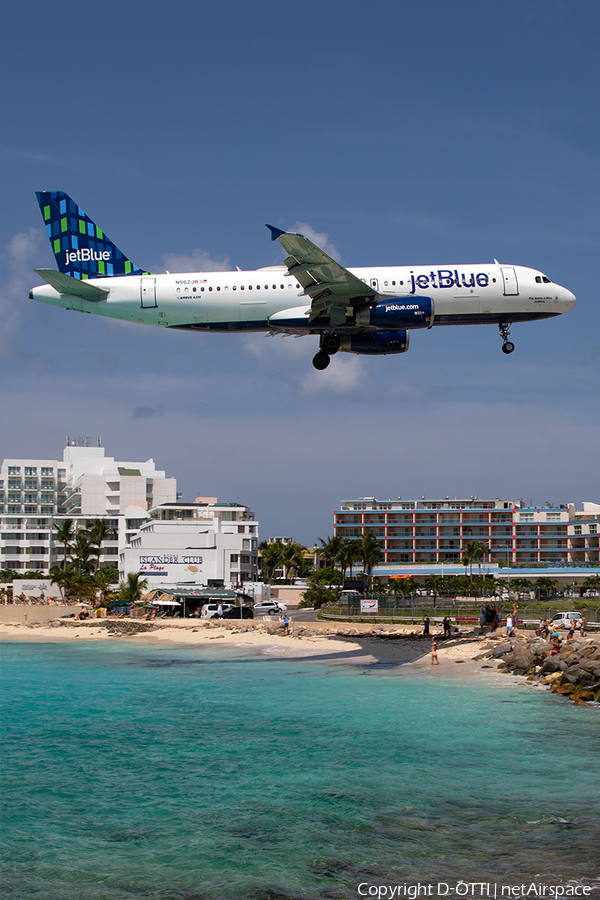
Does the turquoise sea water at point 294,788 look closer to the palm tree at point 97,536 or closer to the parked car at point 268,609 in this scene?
the parked car at point 268,609

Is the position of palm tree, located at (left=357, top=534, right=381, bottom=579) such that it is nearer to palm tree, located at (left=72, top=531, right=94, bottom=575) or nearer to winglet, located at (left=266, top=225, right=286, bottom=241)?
palm tree, located at (left=72, top=531, right=94, bottom=575)

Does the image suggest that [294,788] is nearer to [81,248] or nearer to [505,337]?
[505,337]

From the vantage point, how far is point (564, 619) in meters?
51.4

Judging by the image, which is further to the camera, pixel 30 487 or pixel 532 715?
pixel 30 487

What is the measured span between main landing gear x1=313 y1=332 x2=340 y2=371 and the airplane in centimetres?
4

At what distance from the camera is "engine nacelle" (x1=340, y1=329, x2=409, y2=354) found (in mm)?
33250

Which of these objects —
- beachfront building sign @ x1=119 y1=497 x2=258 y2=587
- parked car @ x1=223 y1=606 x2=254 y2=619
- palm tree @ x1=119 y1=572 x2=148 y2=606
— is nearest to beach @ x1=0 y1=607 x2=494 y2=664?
parked car @ x1=223 y1=606 x2=254 y2=619

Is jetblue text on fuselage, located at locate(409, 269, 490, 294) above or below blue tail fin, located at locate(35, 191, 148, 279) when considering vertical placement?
below

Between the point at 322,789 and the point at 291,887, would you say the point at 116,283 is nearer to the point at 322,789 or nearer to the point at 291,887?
the point at 322,789

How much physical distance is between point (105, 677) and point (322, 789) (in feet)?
90.9

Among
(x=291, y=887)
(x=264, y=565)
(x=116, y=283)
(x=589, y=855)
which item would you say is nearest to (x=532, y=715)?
(x=589, y=855)

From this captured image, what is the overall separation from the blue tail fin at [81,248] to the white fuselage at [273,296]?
4.86 meters

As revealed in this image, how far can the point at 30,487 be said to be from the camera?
146m

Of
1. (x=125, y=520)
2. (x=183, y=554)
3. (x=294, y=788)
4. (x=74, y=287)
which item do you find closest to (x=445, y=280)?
(x=74, y=287)
